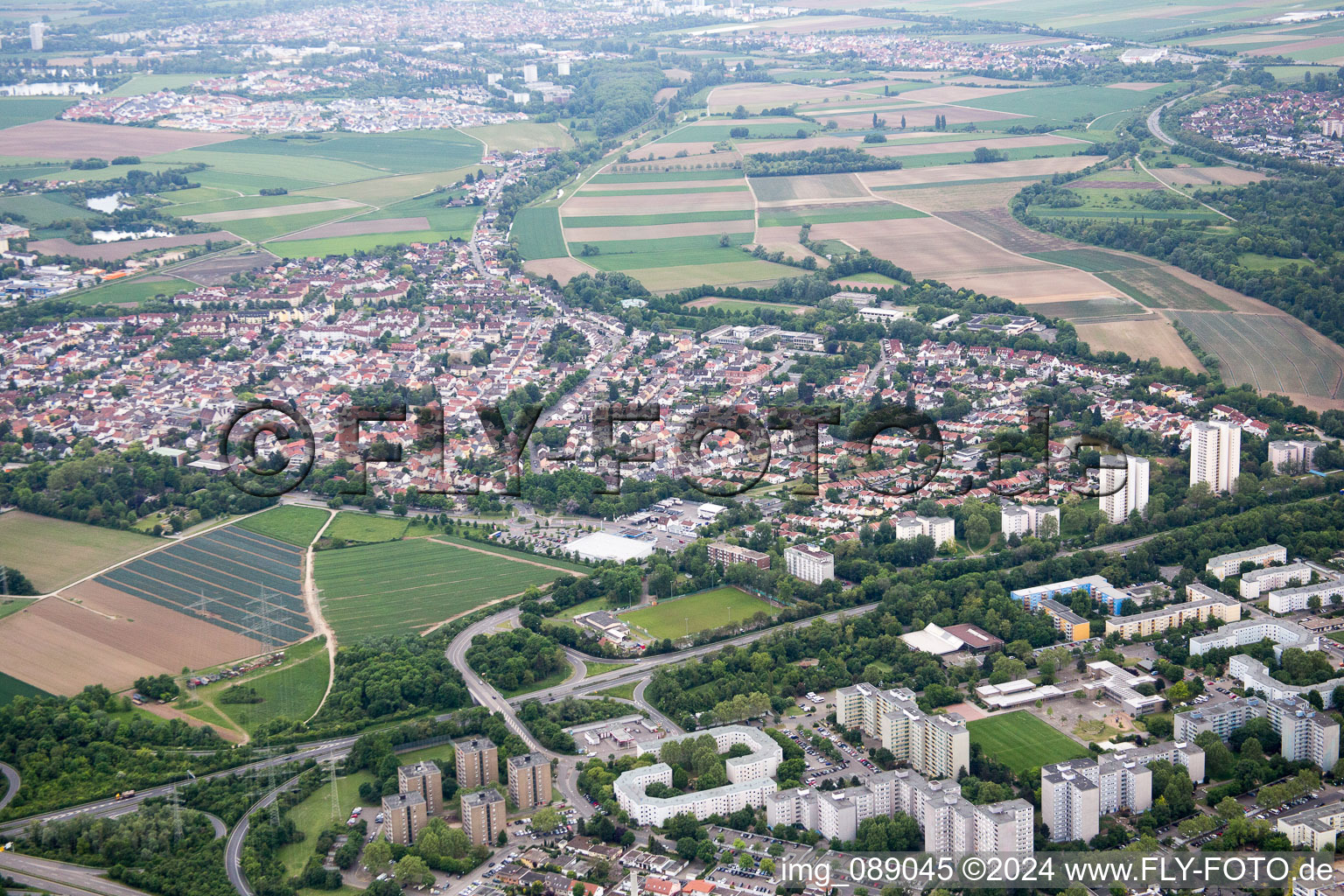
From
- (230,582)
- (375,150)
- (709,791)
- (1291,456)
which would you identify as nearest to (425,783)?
(709,791)

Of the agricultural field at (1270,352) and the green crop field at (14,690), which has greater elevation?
the agricultural field at (1270,352)

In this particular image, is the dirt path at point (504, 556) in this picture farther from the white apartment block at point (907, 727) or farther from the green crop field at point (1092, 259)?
the green crop field at point (1092, 259)

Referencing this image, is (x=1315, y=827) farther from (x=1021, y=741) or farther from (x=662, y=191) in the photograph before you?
(x=662, y=191)

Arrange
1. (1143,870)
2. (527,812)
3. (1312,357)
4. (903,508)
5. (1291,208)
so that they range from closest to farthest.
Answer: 1. (1143,870)
2. (527,812)
3. (903,508)
4. (1312,357)
5. (1291,208)

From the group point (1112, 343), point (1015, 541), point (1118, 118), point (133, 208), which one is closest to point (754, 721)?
point (1015, 541)

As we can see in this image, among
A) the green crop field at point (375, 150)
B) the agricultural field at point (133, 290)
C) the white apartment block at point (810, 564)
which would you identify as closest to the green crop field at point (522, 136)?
the green crop field at point (375, 150)

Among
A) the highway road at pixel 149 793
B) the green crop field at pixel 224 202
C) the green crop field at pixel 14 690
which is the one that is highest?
the green crop field at pixel 224 202

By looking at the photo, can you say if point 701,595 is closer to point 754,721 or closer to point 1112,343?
point 754,721
